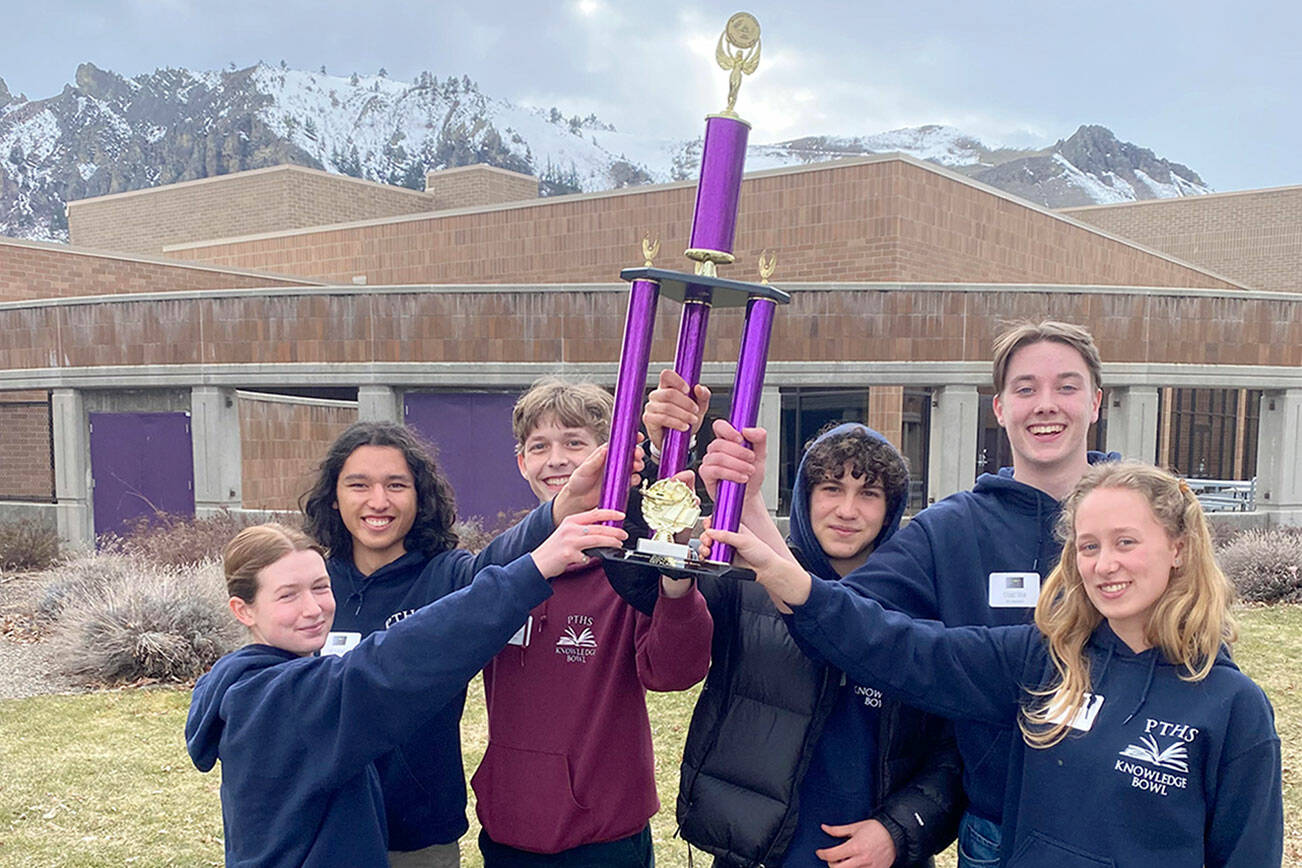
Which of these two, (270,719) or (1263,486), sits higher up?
(270,719)

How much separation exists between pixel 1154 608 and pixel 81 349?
48.9 feet

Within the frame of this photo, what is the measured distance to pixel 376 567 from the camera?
2533 millimetres

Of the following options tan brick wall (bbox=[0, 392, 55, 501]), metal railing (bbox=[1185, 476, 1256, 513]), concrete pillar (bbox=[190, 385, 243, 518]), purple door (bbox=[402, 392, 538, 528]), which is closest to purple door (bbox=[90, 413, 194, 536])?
concrete pillar (bbox=[190, 385, 243, 518])

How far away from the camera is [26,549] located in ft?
38.0

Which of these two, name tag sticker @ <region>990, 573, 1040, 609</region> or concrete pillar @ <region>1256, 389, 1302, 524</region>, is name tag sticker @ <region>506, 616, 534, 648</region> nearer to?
name tag sticker @ <region>990, 573, 1040, 609</region>

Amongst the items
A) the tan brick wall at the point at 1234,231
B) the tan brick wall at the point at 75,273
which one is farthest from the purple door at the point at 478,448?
the tan brick wall at the point at 1234,231

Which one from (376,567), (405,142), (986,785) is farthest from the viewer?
(405,142)

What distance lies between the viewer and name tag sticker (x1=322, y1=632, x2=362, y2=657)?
2.36 metres

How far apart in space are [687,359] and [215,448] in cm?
1215

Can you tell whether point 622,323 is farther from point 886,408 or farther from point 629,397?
point 629,397

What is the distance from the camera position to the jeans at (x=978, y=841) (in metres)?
2.23

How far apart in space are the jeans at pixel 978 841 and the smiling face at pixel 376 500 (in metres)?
1.66

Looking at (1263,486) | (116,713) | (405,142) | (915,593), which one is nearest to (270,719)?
(915,593)

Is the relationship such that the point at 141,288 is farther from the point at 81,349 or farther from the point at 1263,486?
the point at 1263,486
